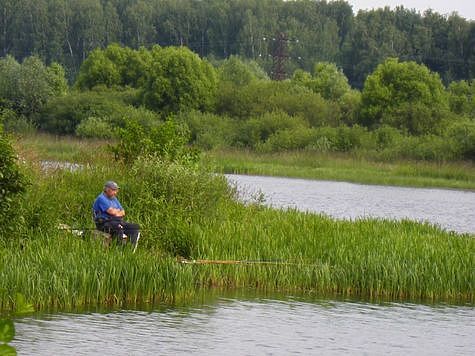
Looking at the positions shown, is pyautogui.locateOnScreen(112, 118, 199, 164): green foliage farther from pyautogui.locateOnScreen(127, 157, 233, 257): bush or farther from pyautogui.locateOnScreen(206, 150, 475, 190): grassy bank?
pyautogui.locateOnScreen(206, 150, 475, 190): grassy bank

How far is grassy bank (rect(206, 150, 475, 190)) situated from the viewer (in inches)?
1780

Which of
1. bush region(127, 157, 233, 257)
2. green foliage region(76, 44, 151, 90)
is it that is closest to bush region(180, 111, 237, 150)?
green foliage region(76, 44, 151, 90)

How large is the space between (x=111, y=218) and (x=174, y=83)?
46720mm

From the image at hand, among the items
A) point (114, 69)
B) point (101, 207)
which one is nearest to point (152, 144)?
point (101, 207)

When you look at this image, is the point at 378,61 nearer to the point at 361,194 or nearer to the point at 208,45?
the point at 208,45

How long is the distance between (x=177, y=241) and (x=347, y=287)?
105 inches

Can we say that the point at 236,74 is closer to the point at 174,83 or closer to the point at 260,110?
the point at 260,110

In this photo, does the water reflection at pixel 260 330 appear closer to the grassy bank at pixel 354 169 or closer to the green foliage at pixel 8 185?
the green foliage at pixel 8 185

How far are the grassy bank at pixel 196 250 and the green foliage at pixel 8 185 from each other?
15cm

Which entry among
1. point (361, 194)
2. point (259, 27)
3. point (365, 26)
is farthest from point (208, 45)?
point (361, 194)

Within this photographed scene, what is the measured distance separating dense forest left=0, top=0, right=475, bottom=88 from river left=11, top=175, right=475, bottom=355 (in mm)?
96220

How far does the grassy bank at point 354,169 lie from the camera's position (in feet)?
148

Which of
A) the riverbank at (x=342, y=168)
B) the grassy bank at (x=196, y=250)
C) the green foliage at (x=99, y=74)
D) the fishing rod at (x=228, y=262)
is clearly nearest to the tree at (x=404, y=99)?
the riverbank at (x=342, y=168)

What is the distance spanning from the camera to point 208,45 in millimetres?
129750
